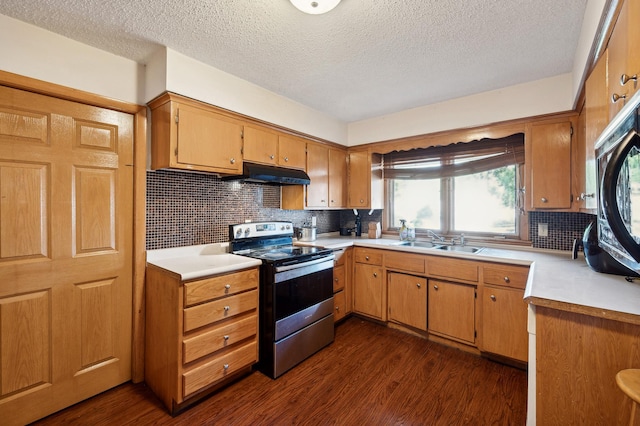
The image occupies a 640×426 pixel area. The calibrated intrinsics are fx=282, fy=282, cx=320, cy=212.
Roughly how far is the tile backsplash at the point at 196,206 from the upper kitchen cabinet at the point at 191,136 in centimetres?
24

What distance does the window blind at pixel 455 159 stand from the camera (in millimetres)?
2762

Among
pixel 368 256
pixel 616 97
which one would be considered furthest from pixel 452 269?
pixel 616 97

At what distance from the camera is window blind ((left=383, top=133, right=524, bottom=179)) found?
2762 millimetres

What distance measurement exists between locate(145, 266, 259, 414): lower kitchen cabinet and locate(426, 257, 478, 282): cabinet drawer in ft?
5.27

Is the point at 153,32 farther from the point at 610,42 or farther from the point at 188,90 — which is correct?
the point at 610,42

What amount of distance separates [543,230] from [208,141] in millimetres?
3049

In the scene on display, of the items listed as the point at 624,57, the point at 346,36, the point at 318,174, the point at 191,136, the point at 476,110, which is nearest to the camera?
the point at 624,57

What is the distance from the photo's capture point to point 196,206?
244cm

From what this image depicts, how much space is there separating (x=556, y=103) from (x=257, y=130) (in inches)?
100

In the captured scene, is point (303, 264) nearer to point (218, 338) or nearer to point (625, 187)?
point (218, 338)

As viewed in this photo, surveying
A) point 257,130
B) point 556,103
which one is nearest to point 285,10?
point 257,130

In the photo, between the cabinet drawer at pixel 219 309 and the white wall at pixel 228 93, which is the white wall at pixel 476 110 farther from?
the cabinet drawer at pixel 219 309

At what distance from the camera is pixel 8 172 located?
1644 millimetres

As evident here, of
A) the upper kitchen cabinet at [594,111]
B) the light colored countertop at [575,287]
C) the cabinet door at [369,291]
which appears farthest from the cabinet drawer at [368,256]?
the upper kitchen cabinet at [594,111]
